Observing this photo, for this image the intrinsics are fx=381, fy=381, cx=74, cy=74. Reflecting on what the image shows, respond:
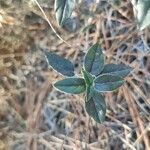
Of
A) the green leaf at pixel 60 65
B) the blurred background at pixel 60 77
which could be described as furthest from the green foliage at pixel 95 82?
the blurred background at pixel 60 77

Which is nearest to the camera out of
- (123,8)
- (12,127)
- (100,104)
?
A: (100,104)

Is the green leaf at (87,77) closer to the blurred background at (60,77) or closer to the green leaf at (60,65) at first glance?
the green leaf at (60,65)

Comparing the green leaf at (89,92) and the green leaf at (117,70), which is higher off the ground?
the green leaf at (117,70)

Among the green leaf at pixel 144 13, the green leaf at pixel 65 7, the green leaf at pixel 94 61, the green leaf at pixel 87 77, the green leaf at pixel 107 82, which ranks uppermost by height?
the green leaf at pixel 65 7

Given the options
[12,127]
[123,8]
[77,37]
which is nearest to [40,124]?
[12,127]

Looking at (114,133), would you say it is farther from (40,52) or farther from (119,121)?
(40,52)

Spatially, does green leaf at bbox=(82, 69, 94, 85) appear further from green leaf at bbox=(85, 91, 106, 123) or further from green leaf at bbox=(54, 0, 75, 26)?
green leaf at bbox=(54, 0, 75, 26)

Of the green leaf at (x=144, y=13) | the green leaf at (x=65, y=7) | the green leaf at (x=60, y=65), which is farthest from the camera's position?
the green leaf at (x=60, y=65)

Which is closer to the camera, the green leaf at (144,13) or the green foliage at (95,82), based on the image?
the green leaf at (144,13)
